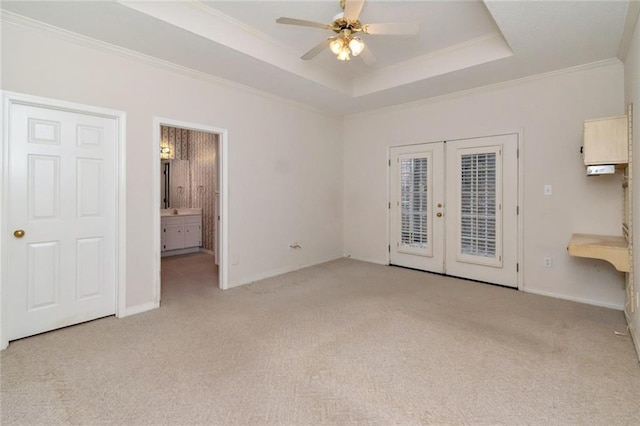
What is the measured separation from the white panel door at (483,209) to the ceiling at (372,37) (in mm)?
904

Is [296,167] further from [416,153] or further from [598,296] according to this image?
[598,296]

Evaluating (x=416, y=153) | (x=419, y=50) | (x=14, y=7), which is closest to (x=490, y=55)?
(x=419, y=50)

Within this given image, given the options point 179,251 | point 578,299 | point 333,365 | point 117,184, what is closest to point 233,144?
point 117,184

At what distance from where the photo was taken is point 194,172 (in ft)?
23.0

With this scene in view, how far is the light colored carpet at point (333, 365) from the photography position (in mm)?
1813

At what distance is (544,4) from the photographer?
246 cm

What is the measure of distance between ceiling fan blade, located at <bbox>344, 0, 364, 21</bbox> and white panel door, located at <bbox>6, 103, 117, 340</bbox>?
7.97 feet

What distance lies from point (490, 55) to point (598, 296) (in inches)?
114

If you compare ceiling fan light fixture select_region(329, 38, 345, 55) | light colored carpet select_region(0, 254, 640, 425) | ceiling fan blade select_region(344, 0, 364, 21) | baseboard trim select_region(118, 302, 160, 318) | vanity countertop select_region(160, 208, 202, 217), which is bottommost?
light colored carpet select_region(0, 254, 640, 425)

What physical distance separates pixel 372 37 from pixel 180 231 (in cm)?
506

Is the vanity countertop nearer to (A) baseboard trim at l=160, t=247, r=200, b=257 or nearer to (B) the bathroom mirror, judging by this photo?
(B) the bathroom mirror

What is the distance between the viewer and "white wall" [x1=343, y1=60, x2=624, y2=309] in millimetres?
3484

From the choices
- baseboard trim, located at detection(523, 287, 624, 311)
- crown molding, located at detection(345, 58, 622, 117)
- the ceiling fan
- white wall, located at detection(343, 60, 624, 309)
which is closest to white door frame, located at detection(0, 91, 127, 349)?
the ceiling fan

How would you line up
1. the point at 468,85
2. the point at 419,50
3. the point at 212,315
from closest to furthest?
1. the point at 212,315
2. the point at 419,50
3. the point at 468,85
